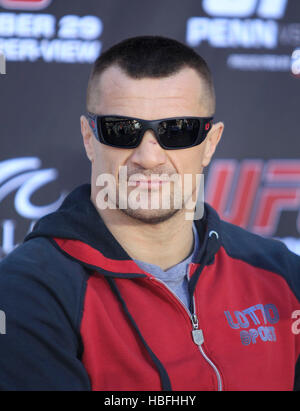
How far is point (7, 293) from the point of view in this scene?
127 centimetres

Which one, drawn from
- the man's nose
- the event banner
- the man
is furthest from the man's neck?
the event banner

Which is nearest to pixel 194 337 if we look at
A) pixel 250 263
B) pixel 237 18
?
pixel 250 263

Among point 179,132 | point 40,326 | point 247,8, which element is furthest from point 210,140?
point 247,8

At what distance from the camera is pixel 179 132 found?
59.4 inches

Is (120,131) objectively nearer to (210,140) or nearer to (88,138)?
(88,138)

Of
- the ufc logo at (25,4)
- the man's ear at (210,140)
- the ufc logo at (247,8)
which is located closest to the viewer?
the man's ear at (210,140)

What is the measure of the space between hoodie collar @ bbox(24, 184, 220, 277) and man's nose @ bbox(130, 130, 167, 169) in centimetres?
21

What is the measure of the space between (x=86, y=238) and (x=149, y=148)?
32 cm

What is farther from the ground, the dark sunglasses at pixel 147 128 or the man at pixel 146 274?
the dark sunglasses at pixel 147 128

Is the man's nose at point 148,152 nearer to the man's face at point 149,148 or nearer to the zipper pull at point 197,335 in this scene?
the man's face at point 149,148

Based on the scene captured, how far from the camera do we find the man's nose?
4.83 ft

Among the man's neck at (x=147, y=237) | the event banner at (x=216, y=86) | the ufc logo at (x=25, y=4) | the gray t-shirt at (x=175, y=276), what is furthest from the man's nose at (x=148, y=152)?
the ufc logo at (x=25, y=4)

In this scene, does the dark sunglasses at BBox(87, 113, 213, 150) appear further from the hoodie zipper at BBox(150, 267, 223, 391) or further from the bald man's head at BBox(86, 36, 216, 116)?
the hoodie zipper at BBox(150, 267, 223, 391)

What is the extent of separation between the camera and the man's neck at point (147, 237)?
1.58 meters
